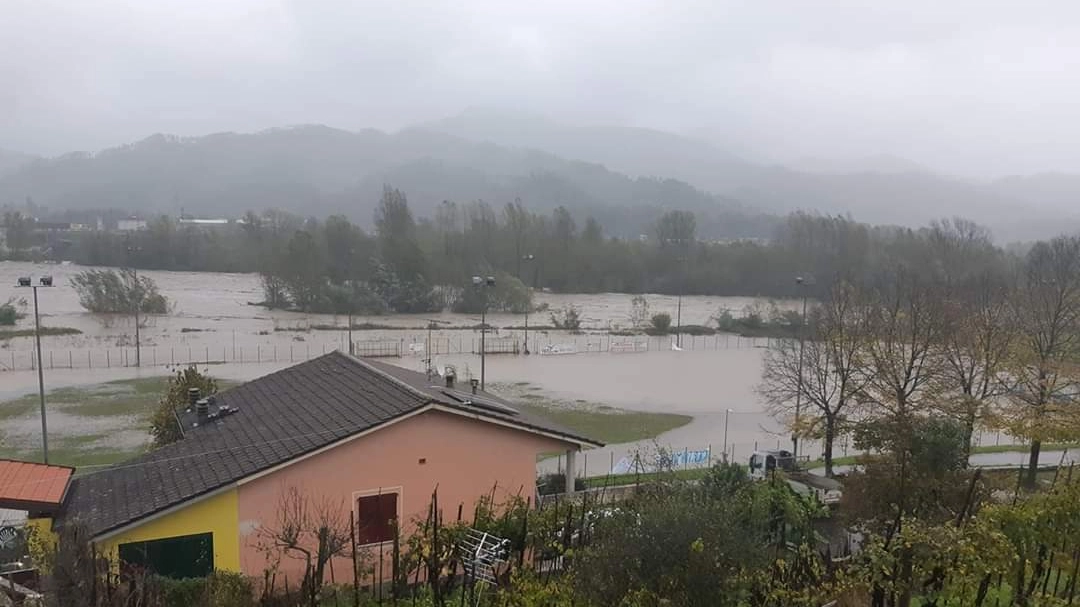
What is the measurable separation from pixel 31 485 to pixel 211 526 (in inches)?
95.8

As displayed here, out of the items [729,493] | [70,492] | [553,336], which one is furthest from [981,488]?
[553,336]

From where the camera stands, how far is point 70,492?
954cm

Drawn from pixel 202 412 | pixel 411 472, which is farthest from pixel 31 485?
pixel 411 472

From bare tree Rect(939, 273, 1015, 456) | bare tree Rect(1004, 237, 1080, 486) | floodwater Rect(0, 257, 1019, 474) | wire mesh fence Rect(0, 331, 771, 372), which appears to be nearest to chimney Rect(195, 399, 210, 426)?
floodwater Rect(0, 257, 1019, 474)

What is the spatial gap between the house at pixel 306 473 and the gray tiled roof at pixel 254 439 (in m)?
0.02

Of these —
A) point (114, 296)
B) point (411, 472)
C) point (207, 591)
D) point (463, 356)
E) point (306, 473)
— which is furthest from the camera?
point (114, 296)

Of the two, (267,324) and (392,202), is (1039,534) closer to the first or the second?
(267,324)

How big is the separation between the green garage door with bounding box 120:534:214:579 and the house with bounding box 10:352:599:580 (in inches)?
0.4

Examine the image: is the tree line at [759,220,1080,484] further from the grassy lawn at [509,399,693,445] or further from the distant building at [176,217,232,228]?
the distant building at [176,217,232,228]

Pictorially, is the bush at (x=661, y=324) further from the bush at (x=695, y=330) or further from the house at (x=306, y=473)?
the house at (x=306, y=473)

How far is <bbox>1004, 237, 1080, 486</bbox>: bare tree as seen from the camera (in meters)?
15.3

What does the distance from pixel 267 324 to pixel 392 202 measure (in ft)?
72.6

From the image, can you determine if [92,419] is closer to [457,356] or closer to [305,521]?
[457,356]

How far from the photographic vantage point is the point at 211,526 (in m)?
8.61
